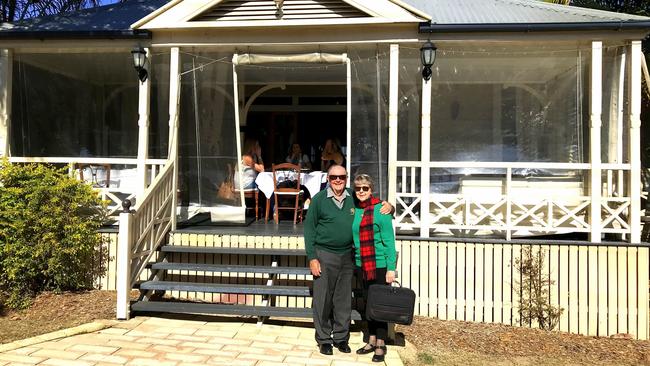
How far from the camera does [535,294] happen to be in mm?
5867

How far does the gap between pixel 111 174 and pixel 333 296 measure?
4371 mm

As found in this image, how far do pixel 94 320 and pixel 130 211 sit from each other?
1.23m

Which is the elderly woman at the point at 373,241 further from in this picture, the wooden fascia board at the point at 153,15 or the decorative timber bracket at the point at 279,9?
the wooden fascia board at the point at 153,15

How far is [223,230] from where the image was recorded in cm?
631

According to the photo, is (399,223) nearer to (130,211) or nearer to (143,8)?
(130,211)

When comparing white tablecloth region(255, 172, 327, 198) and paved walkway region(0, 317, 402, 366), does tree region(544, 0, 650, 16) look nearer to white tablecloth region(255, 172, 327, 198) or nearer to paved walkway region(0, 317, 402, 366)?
white tablecloth region(255, 172, 327, 198)

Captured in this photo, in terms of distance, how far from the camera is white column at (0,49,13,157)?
6.89 m

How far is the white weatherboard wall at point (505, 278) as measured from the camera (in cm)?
583

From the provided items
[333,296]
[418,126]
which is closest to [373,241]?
[333,296]

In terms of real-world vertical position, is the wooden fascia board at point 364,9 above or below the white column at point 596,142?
above

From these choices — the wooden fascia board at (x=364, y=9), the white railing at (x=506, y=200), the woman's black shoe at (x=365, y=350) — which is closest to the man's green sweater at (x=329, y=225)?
the woman's black shoe at (x=365, y=350)

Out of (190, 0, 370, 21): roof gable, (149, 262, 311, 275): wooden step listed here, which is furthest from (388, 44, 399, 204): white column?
(149, 262, 311, 275): wooden step

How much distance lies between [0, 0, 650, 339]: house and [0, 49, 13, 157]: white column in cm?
4

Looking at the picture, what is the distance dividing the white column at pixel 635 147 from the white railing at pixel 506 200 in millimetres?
90
